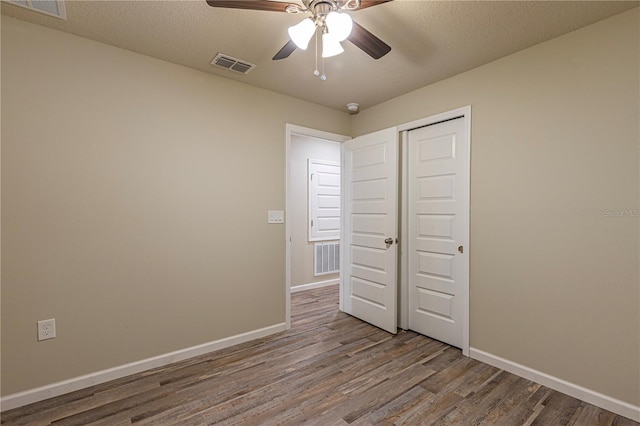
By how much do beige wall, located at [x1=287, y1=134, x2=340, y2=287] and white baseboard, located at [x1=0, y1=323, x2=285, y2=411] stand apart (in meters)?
1.78

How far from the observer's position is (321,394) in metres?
2.10

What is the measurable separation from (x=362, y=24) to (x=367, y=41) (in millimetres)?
343

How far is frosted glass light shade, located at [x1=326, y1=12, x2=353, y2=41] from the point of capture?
152cm

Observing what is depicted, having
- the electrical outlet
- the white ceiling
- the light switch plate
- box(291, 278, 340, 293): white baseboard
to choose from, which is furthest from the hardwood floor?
the white ceiling

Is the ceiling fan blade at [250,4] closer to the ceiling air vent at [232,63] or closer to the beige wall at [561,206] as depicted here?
the ceiling air vent at [232,63]

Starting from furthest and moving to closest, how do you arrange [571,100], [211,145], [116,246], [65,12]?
1. [211,145]
2. [116,246]
3. [571,100]
4. [65,12]

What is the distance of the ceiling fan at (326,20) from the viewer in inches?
59.6

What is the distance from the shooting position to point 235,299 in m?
2.89

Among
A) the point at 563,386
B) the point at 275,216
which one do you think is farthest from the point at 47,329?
the point at 563,386

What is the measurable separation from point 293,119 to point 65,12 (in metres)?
1.93

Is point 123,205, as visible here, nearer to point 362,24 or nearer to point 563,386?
point 362,24

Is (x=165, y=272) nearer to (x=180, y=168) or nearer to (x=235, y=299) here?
(x=235, y=299)

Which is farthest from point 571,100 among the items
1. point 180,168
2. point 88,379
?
point 88,379

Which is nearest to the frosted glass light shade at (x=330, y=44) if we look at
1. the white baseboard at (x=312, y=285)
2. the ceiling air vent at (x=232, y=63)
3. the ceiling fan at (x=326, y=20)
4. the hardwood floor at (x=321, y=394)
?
the ceiling fan at (x=326, y=20)
